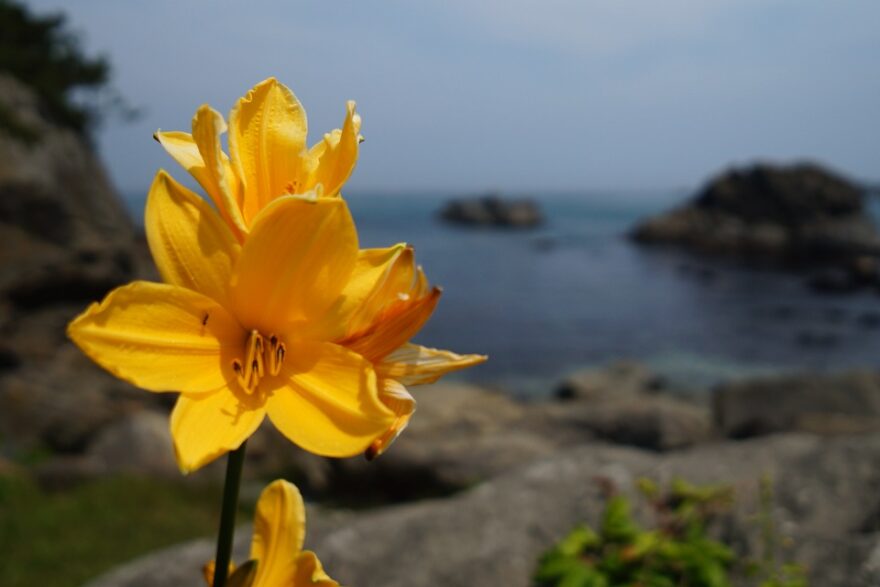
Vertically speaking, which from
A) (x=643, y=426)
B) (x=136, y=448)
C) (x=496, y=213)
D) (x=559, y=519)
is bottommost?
(x=496, y=213)

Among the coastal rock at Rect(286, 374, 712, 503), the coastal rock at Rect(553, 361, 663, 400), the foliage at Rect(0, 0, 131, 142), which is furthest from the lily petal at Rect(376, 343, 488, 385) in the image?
the foliage at Rect(0, 0, 131, 142)

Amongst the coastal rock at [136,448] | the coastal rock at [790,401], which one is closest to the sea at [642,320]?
the coastal rock at [790,401]

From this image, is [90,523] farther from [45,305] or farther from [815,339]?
[815,339]

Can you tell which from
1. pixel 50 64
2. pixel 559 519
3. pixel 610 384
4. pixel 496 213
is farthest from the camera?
pixel 496 213

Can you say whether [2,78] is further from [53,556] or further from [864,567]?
[864,567]

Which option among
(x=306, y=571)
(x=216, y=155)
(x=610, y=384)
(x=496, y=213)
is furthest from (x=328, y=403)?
(x=496, y=213)

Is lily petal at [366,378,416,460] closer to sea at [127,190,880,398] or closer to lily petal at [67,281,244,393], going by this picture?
lily petal at [67,281,244,393]
